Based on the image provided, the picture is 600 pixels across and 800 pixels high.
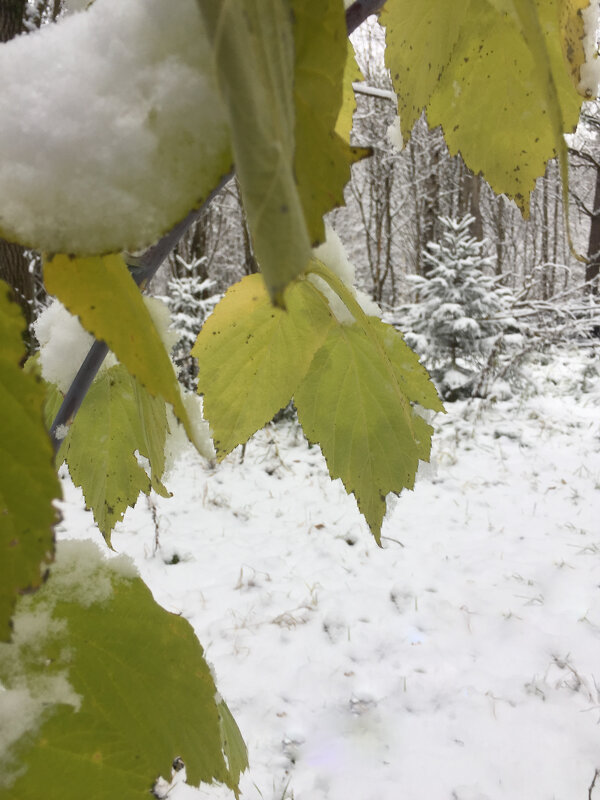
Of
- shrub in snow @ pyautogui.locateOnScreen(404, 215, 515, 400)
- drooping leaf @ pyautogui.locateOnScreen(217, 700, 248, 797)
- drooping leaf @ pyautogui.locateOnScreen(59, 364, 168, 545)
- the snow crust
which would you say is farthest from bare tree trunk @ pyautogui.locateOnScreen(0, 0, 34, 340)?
shrub in snow @ pyautogui.locateOnScreen(404, 215, 515, 400)

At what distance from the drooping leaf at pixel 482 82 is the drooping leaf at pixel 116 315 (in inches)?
8.3

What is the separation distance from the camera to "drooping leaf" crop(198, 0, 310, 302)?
0.09 m

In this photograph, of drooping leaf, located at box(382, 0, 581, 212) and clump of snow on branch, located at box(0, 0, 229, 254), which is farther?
drooping leaf, located at box(382, 0, 581, 212)

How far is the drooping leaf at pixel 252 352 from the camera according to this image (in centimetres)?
33

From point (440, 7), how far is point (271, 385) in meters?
0.22

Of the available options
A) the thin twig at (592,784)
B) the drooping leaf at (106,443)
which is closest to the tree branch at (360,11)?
the drooping leaf at (106,443)

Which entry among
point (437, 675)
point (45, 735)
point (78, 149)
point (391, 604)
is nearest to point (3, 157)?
point (78, 149)

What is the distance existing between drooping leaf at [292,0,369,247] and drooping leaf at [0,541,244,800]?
18 cm

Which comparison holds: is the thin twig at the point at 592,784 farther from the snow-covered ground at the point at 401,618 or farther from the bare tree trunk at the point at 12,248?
the bare tree trunk at the point at 12,248

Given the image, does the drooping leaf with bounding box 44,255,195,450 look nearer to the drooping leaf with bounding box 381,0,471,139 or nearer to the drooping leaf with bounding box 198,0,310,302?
the drooping leaf with bounding box 198,0,310,302

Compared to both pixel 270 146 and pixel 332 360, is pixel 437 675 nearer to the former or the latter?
pixel 332 360

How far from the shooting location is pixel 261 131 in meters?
0.09

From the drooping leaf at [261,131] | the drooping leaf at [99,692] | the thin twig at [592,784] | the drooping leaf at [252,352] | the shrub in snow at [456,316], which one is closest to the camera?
the drooping leaf at [261,131]

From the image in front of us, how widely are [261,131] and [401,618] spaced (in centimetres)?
221
